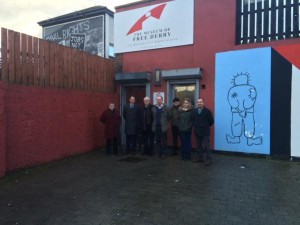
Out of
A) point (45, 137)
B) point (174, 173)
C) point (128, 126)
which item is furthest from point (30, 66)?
point (174, 173)

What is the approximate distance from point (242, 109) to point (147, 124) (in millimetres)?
2825

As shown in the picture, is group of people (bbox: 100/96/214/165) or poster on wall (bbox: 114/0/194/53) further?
poster on wall (bbox: 114/0/194/53)

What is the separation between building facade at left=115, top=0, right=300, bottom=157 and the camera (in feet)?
24.1

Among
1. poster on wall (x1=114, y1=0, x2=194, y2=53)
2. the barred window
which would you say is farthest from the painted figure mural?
poster on wall (x1=114, y1=0, x2=194, y2=53)

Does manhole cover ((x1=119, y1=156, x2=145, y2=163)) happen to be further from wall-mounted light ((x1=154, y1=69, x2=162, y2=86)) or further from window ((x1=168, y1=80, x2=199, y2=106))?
wall-mounted light ((x1=154, y1=69, x2=162, y2=86))

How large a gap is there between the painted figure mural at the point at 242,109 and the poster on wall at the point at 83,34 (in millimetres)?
10368

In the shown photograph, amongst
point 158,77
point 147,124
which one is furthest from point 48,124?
point 158,77

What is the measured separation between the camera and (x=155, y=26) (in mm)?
9109

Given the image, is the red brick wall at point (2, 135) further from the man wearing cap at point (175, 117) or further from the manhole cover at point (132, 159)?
the man wearing cap at point (175, 117)

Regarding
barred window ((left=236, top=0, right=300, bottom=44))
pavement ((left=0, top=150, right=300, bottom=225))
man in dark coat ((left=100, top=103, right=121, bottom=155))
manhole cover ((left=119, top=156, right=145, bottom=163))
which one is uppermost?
barred window ((left=236, top=0, right=300, bottom=44))

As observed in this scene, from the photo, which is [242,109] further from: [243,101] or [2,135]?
[2,135]

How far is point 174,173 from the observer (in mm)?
6141

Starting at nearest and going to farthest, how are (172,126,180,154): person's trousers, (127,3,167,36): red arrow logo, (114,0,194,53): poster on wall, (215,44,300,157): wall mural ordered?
(215,44,300,157): wall mural, (172,126,180,154): person's trousers, (114,0,194,53): poster on wall, (127,3,167,36): red arrow logo

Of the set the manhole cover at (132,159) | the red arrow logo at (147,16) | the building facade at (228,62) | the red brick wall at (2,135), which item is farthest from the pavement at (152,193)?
the red arrow logo at (147,16)
